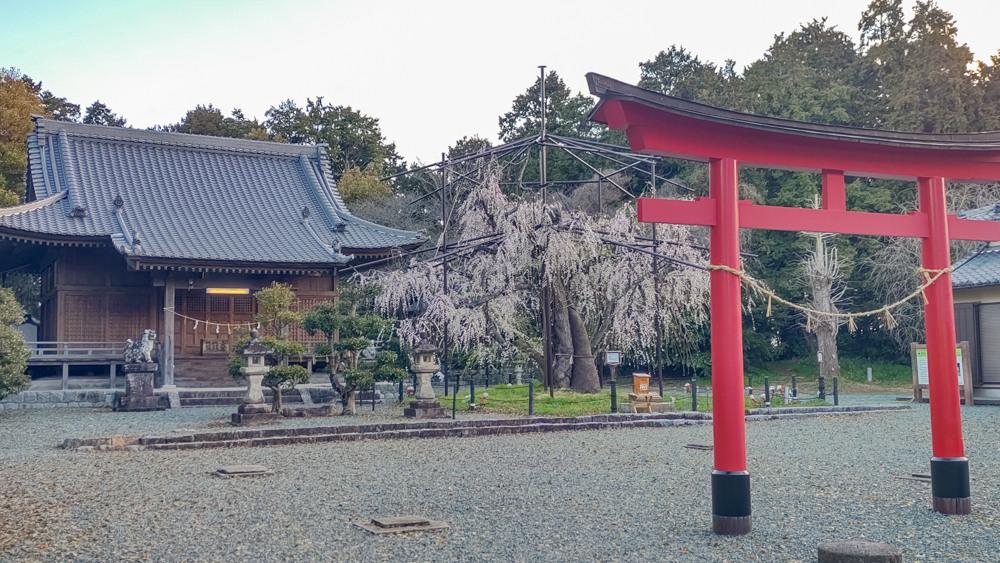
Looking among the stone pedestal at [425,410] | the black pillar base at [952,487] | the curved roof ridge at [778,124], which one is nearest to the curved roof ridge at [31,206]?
the stone pedestal at [425,410]

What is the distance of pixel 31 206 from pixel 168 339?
4.55 meters

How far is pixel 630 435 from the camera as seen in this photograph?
1359 centimetres

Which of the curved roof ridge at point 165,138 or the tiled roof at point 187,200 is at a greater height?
the curved roof ridge at point 165,138

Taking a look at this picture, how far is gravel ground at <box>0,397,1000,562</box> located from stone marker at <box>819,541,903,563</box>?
465 millimetres

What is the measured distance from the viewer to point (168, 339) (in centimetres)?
2002

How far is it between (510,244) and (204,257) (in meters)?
7.35

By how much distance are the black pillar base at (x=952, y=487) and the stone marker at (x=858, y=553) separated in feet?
7.51

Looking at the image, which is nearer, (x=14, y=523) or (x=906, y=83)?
(x=14, y=523)

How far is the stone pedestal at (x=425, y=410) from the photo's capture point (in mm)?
15516

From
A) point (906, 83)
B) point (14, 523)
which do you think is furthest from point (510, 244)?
point (906, 83)

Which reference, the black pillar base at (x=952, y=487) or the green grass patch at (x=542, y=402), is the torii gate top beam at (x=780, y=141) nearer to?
the black pillar base at (x=952, y=487)

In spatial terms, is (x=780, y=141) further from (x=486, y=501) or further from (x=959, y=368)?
(x=959, y=368)

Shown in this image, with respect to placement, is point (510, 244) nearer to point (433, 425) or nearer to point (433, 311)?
point (433, 311)

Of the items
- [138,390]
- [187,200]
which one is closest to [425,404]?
[138,390]
